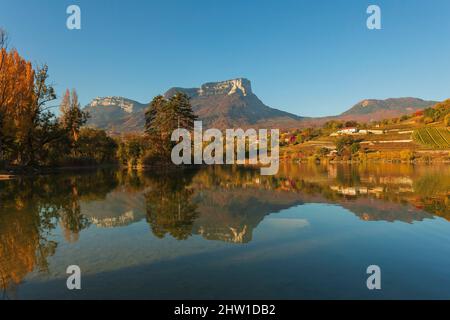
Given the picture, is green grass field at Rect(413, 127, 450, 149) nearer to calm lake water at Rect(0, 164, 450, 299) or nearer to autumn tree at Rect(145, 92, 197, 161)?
autumn tree at Rect(145, 92, 197, 161)

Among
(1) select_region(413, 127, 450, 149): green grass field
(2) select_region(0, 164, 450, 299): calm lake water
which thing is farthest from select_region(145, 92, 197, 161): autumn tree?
(1) select_region(413, 127, 450, 149): green grass field

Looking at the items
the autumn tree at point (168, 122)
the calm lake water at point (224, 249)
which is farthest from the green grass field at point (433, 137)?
the calm lake water at point (224, 249)

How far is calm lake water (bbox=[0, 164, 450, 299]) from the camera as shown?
5977 millimetres

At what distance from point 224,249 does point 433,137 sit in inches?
4084

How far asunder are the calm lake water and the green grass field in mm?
82236

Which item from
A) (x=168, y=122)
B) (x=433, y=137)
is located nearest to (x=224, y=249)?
(x=168, y=122)

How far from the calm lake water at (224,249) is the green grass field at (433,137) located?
8224cm

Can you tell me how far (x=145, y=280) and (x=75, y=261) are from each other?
2526 millimetres

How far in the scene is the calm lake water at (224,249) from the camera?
19.6 ft

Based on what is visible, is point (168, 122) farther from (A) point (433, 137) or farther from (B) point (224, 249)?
(A) point (433, 137)

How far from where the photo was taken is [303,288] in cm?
593

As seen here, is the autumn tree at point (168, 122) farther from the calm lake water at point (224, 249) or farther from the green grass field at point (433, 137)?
the green grass field at point (433, 137)
